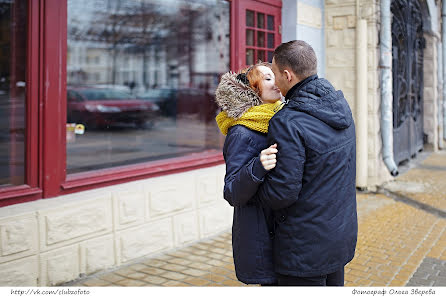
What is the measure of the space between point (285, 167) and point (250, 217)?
318 millimetres

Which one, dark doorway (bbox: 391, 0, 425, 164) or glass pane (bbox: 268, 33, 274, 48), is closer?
glass pane (bbox: 268, 33, 274, 48)

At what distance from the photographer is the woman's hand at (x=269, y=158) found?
195cm

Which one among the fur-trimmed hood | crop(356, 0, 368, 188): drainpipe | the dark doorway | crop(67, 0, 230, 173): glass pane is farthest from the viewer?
the dark doorway

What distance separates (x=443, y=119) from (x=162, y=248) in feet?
34.0

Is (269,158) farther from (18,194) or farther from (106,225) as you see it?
(106,225)

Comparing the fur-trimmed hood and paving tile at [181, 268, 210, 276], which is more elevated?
the fur-trimmed hood

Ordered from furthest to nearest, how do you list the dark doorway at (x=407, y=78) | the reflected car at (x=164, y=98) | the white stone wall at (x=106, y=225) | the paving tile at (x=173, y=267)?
the reflected car at (x=164, y=98), the dark doorway at (x=407, y=78), the paving tile at (x=173, y=267), the white stone wall at (x=106, y=225)

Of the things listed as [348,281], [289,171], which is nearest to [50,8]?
[289,171]

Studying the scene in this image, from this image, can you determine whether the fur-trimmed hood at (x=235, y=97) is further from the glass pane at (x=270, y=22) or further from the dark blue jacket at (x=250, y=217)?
the glass pane at (x=270, y=22)

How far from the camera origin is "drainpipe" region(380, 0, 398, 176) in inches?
300

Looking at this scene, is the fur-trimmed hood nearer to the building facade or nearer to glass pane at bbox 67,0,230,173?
the building facade

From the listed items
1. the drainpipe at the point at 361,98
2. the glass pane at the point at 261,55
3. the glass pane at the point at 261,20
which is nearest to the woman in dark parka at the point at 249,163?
the glass pane at the point at 261,55

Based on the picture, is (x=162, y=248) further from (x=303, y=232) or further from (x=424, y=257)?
(x=303, y=232)

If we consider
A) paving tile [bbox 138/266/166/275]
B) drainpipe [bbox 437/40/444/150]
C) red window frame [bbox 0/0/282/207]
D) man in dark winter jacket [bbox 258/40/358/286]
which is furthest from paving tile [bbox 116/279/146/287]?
drainpipe [bbox 437/40/444/150]
